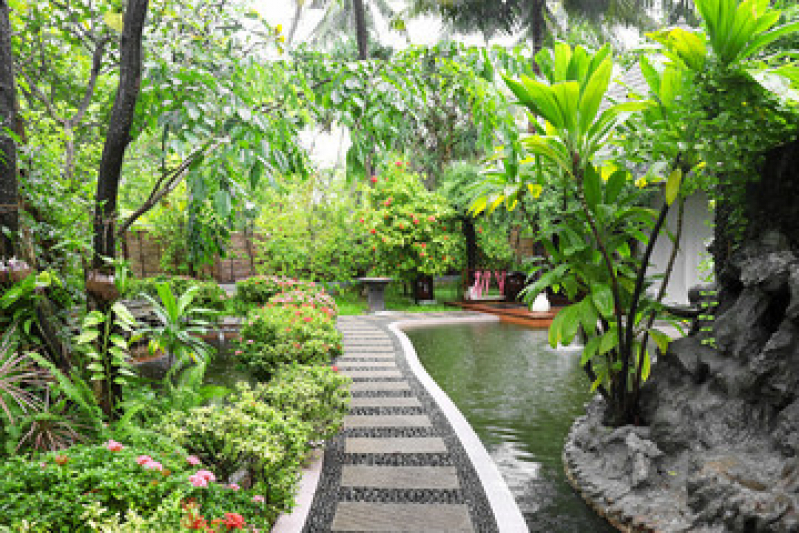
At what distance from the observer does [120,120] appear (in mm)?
2691

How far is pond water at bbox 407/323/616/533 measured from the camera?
9.77ft

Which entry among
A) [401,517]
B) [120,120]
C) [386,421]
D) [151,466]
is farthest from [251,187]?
[386,421]

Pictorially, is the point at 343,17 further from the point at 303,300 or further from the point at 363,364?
the point at 363,364

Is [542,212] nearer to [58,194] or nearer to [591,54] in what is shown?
[591,54]

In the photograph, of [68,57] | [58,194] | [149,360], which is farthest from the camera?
[149,360]

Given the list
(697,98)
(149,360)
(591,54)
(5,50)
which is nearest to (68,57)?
(5,50)

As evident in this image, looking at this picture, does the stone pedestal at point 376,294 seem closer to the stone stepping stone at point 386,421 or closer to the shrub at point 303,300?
the shrub at point 303,300

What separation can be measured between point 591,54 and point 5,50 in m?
3.31

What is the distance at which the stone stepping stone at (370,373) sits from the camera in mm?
5629

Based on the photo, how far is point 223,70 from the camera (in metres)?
3.06

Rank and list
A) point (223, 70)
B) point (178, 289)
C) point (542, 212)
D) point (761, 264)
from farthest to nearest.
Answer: point (542, 212)
point (178, 289)
point (223, 70)
point (761, 264)

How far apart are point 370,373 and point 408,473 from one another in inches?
105

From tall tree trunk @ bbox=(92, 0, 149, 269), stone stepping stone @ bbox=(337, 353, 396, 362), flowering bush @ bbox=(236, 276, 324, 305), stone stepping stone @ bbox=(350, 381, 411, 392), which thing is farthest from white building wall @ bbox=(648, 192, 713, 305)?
tall tree trunk @ bbox=(92, 0, 149, 269)

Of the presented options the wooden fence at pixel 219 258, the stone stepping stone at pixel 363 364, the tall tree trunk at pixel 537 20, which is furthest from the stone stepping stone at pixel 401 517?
the tall tree trunk at pixel 537 20
